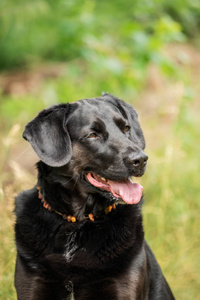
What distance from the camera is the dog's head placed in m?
3.04

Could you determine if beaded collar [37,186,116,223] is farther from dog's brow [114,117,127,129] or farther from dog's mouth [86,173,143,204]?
dog's brow [114,117,127,129]

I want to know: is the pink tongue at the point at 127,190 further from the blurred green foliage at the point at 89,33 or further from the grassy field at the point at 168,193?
the blurred green foliage at the point at 89,33

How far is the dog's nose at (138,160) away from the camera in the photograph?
9.75ft

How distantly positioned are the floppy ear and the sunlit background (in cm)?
45

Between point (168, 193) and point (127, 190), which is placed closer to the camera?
point (127, 190)

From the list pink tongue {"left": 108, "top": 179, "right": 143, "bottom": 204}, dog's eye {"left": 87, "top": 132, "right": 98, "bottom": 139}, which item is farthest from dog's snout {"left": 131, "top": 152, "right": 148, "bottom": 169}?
dog's eye {"left": 87, "top": 132, "right": 98, "bottom": 139}

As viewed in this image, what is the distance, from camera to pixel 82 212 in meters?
3.35

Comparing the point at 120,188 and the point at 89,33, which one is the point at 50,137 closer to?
the point at 120,188

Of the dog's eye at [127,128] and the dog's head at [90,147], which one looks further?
the dog's eye at [127,128]

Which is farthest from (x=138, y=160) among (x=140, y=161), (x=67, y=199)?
(x=67, y=199)

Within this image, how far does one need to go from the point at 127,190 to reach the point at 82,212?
0.43 meters

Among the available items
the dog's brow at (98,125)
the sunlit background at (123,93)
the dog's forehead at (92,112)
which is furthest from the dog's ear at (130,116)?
the sunlit background at (123,93)

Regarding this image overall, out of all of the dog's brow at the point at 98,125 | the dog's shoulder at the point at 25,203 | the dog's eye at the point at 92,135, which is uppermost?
the dog's brow at the point at 98,125

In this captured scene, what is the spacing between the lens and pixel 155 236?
4.91 metres
